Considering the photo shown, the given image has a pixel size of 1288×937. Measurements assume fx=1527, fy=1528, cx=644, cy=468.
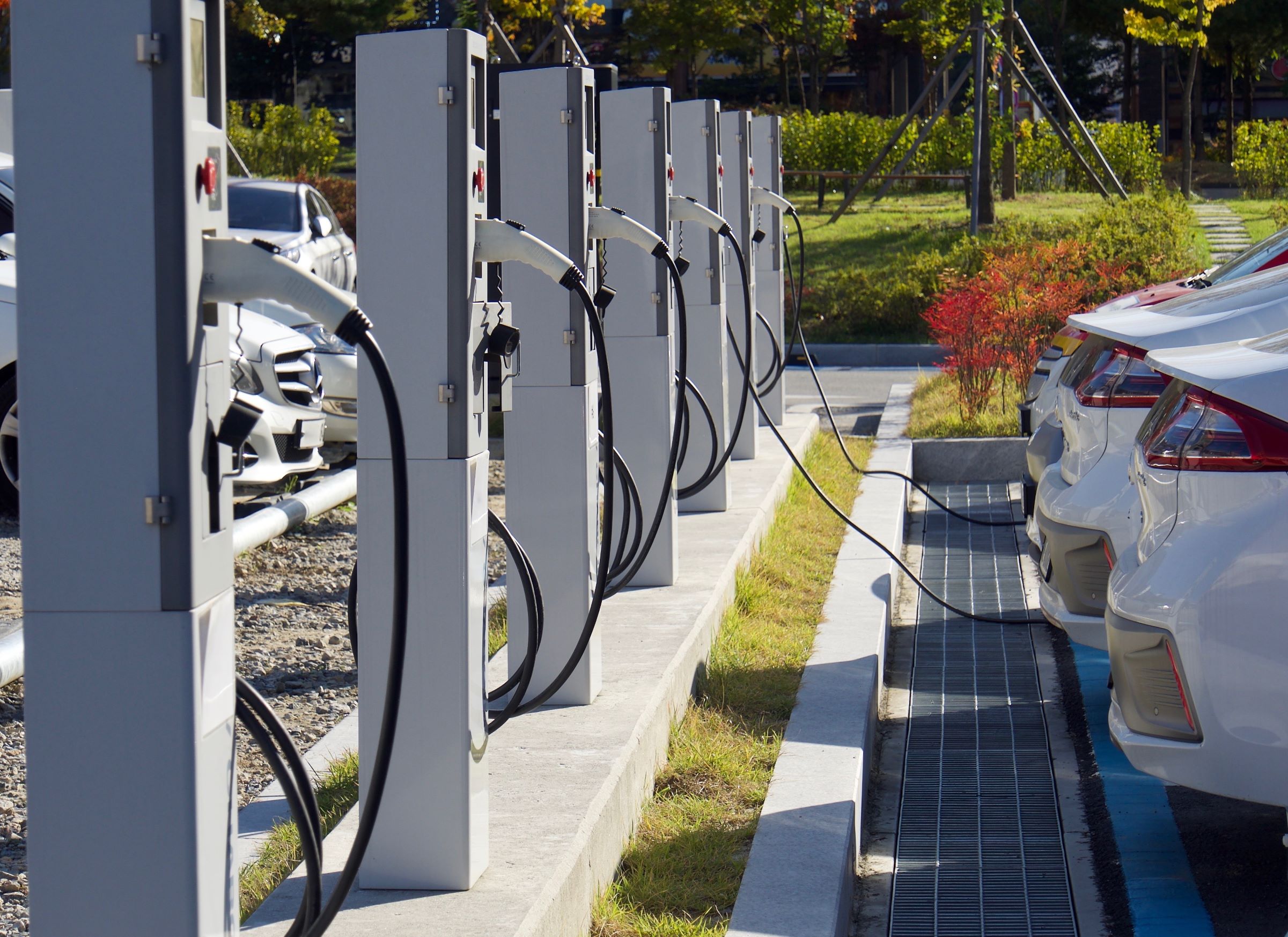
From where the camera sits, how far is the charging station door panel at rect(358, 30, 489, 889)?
10.4 feet

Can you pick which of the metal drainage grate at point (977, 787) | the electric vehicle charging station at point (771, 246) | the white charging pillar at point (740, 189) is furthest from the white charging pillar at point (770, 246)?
the metal drainage grate at point (977, 787)

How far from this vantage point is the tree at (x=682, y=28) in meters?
35.8

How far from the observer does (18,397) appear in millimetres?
2098

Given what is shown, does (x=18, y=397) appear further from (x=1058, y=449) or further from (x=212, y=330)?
(x=1058, y=449)

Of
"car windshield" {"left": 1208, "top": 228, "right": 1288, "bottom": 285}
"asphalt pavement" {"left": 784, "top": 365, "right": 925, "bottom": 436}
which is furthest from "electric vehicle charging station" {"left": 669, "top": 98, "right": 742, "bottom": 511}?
"asphalt pavement" {"left": 784, "top": 365, "right": 925, "bottom": 436}

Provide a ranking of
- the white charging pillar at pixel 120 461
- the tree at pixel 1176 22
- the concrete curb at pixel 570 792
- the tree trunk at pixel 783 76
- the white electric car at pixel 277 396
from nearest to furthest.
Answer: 1. the white charging pillar at pixel 120 461
2. the concrete curb at pixel 570 792
3. the white electric car at pixel 277 396
4. the tree at pixel 1176 22
5. the tree trunk at pixel 783 76

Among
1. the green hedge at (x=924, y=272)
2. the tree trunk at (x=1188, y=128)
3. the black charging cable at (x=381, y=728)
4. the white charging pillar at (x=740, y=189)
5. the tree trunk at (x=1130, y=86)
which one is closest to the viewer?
the black charging cable at (x=381, y=728)

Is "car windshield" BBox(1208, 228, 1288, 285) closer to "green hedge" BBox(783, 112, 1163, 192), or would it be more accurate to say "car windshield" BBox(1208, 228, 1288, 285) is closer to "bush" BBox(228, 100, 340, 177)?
"green hedge" BBox(783, 112, 1163, 192)

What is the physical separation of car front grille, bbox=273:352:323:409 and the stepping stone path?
1577cm

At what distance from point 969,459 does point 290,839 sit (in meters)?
7.03

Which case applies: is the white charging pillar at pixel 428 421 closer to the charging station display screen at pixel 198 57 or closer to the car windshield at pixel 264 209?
the charging station display screen at pixel 198 57

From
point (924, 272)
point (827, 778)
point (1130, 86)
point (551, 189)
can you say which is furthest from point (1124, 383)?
point (1130, 86)

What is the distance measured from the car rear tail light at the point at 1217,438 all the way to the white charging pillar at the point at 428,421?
1661 mm

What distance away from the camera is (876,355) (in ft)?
56.5
